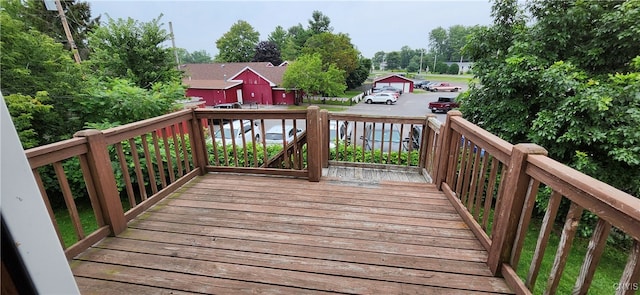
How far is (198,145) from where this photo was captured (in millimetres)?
3119

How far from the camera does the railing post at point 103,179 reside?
1.86 meters

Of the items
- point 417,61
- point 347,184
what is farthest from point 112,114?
point 417,61

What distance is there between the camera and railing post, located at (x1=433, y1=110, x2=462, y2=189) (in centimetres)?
257

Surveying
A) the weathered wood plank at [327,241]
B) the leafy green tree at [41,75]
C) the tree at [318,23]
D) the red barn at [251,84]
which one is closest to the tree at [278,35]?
the tree at [318,23]

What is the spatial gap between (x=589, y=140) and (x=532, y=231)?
211 centimetres

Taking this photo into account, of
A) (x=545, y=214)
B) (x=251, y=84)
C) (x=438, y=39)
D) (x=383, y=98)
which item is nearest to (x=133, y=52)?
(x=545, y=214)

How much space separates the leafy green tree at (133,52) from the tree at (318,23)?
2626cm

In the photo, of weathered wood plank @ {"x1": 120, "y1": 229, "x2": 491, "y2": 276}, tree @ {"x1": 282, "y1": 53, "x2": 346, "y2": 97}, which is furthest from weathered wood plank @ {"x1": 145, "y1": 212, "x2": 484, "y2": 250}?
tree @ {"x1": 282, "y1": 53, "x2": 346, "y2": 97}

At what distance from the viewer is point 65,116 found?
15.2 ft

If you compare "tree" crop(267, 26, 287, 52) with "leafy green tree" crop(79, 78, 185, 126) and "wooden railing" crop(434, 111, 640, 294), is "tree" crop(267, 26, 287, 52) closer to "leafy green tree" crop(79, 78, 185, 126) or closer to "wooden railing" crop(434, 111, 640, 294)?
"leafy green tree" crop(79, 78, 185, 126)

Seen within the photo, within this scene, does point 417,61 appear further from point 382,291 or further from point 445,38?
point 382,291

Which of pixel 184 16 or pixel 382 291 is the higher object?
pixel 184 16

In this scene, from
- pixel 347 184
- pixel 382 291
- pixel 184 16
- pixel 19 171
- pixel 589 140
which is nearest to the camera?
pixel 19 171

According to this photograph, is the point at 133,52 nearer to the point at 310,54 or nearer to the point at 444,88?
the point at 310,54
